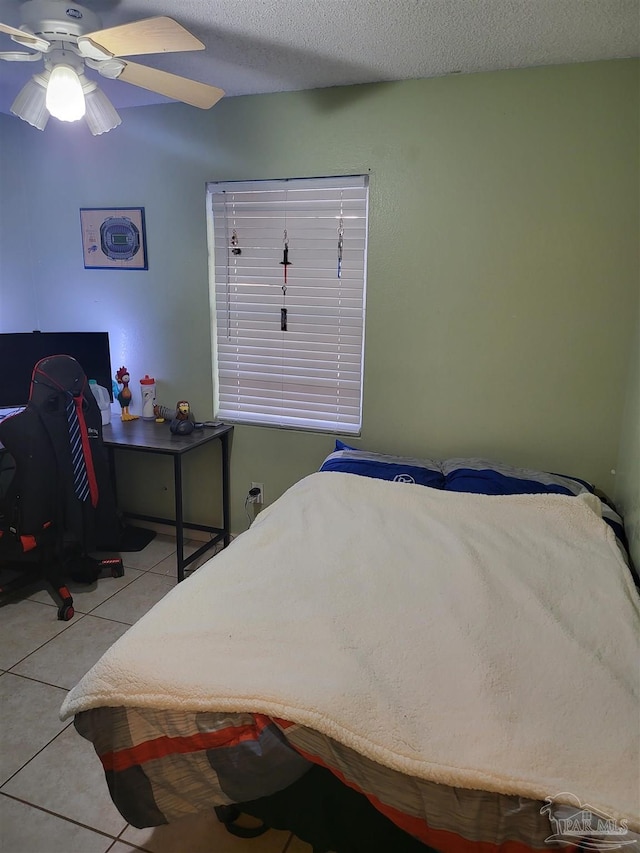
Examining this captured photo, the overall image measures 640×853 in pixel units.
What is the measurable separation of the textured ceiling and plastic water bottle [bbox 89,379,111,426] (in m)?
1.56

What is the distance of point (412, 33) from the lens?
76.8 inches

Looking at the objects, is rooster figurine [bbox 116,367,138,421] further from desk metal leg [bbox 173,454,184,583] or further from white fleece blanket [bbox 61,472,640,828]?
white fleece blanket [bbox 61,472,640,828]

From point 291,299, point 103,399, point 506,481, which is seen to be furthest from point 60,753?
point 291,299

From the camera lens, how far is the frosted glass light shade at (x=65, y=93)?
1.74 metres

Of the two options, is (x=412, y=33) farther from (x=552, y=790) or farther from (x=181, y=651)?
(x=552, y=790)

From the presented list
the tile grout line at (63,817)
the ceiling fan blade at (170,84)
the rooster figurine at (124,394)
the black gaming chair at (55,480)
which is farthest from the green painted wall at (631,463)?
the rooster figurine at (124,394)

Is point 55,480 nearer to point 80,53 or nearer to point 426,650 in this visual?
point 80,53

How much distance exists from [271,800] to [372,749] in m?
0.37

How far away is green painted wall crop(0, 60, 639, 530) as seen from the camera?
2.26 m

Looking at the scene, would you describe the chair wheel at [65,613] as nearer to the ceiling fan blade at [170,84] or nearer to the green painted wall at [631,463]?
the ceiling fan blade at [170,84]

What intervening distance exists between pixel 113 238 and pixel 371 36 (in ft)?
Answer: 6.08

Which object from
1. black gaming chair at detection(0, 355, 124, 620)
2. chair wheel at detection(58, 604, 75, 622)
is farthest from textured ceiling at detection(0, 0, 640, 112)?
chair wheel at detection(58, 604, 75, 622)

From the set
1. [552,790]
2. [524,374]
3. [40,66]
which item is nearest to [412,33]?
[524,374]

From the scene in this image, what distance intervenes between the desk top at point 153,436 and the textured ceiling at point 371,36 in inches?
69.1
